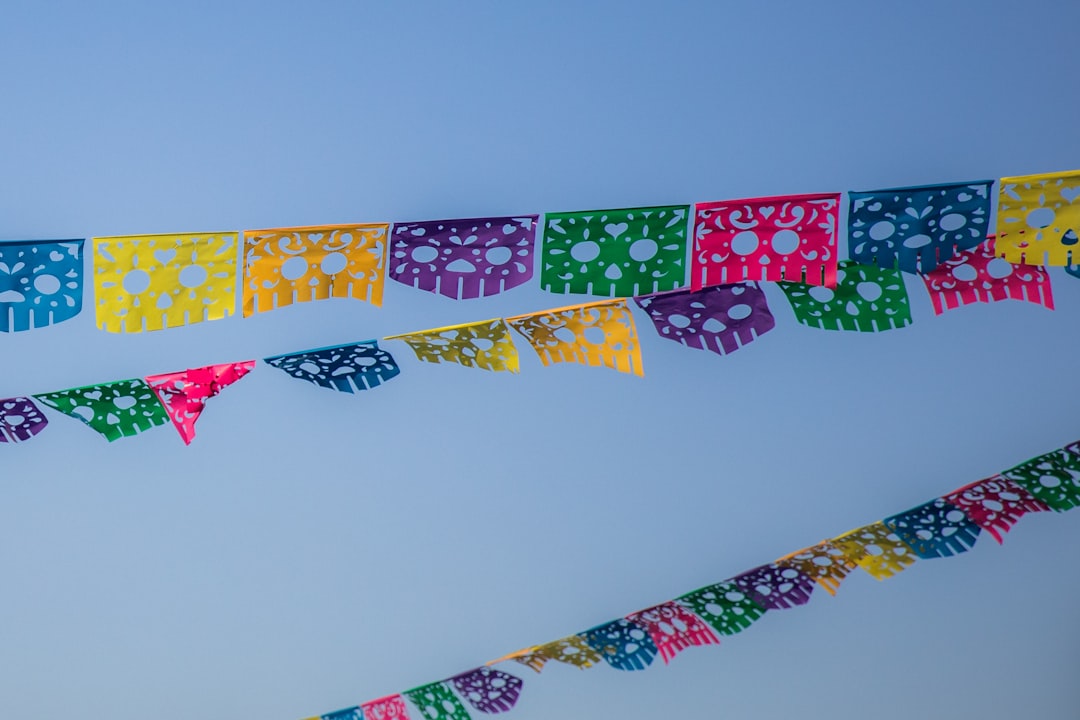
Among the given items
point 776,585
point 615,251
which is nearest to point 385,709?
point 776,585

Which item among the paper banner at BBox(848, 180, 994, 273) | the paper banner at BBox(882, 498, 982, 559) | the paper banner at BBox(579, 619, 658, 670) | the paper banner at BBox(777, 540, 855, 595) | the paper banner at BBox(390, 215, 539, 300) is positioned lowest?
the paper banner at BBox(579, 619, 658, 670)

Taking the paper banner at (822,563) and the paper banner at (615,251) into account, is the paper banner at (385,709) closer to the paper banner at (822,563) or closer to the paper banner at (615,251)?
the paper banner at (822,563)

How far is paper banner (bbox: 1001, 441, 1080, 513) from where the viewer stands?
2.23 meters

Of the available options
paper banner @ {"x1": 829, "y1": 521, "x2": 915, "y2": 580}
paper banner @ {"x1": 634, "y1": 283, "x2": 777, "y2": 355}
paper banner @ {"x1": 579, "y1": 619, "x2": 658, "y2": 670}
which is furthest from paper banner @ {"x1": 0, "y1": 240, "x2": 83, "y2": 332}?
paper banner @ {"x1": 829, "y1": 521, "x2": 915, "y2": 580}

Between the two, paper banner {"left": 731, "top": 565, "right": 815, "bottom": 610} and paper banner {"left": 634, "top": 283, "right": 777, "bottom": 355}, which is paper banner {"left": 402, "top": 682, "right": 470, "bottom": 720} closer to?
paper banner {"left": 731, "top": 565, "right": 815, "bottom": 610}

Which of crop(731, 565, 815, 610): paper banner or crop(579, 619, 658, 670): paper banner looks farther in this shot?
crop(579, 619, 658, 670): paper banner

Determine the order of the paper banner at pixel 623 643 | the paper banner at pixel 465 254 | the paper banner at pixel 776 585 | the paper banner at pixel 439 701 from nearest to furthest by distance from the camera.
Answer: the paper banner at pixel 465 254, the paper banner at pixel 776 585, the paper banner at pixel 623 643, the paper banner at pixel 439 701

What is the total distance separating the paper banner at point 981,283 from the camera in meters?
1.94

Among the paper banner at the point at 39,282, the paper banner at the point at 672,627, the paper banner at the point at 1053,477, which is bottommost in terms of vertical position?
the paper banner at the point at 672,627

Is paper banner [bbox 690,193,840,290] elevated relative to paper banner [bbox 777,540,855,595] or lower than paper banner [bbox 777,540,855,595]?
elevated

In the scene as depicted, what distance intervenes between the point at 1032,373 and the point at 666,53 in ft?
4.05

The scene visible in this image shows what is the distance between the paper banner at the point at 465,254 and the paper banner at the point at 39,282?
21.9 inches

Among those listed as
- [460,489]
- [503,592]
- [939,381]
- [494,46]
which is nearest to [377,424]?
[460,489]

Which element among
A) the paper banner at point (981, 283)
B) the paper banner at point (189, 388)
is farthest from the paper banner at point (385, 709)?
the paper banner at point (981, 283)
